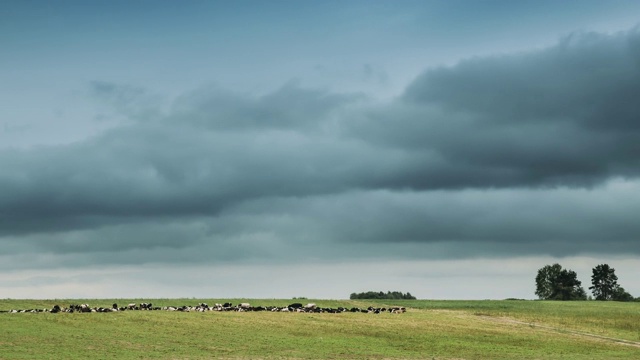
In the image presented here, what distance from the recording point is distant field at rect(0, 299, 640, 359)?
60.5 metres

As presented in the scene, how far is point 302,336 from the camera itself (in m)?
74.3

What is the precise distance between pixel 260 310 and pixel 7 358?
2081 inches

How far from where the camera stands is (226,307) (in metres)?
103

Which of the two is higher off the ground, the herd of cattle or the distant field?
the herd of cattle

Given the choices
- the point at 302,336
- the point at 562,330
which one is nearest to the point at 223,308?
the point at 302,336

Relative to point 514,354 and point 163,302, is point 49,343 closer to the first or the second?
point 514,354

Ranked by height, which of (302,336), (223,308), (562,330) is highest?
(223,308)

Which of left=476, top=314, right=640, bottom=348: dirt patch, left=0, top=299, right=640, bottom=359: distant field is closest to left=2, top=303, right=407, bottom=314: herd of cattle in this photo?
left=0, top=299, right=640, bottom=359: distant field

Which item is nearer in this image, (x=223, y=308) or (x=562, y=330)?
(x=562, y=330)

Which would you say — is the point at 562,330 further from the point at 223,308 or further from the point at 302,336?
the point at 223,308

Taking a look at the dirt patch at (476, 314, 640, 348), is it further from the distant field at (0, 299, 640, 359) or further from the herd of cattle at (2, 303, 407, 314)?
the herd of cattle at (2, 303, 407, 314)

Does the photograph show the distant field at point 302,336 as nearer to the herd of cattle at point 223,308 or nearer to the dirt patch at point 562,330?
the dirt patch at point 562,330

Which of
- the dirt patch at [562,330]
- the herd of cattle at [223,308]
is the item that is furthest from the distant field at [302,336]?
the herd of cattle at [223,308]

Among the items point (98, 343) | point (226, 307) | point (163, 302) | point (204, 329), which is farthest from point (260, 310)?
point (98, 343)
